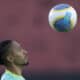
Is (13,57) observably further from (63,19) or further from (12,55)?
(63,19)

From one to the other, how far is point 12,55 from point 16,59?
0.17 ft

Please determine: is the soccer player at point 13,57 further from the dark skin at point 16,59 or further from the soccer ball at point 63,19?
the soccer ball at point 63,19

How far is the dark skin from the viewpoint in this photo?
4996 millimetres

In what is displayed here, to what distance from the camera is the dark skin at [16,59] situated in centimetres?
500

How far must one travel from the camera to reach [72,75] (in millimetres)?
10047

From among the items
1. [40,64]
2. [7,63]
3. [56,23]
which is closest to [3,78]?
[7,63]

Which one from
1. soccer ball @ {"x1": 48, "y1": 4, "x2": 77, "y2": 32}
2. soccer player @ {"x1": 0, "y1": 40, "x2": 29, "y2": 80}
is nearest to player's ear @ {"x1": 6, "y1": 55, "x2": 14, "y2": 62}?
soccer player @ {"x1": 0, "y1": 40, "x2": 29, "y2": 80}

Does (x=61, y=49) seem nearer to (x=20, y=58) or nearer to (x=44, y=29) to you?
(x=44, y=29)

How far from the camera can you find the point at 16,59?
5062 millimetres

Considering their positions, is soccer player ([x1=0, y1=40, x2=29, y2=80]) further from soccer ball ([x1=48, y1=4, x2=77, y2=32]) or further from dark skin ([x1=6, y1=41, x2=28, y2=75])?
soccer ball ([x1=48, y1=4, x2=77, y2=32])

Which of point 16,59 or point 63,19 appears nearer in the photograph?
point 16,59

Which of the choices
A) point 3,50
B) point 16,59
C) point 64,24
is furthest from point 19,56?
point 64,24

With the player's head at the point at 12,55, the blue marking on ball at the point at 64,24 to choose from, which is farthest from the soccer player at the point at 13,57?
Answer: the blue marking on ball at the point at 64,24

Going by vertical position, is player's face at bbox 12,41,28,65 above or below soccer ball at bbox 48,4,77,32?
below
